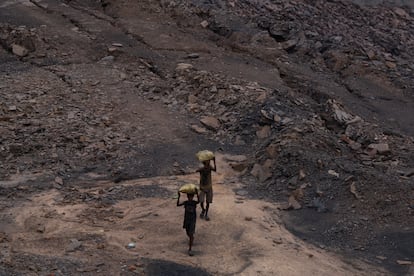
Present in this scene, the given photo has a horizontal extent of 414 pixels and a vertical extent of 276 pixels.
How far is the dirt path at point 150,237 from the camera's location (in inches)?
310

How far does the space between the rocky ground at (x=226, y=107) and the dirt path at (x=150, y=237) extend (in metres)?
0.11

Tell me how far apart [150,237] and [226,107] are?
→ 15.9 ft

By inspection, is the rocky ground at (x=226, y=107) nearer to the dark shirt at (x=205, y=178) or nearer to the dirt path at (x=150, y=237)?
the dirt path at (x=150, y=237)

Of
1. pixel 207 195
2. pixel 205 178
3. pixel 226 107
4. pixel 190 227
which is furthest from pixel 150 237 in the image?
pixel 226 107

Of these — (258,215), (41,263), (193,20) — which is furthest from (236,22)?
(41,263)

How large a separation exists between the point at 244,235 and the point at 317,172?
2.17 meters

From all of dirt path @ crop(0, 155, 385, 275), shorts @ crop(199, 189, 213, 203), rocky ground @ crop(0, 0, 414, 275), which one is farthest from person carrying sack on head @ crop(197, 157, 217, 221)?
rocky ground @ crop(0, 0, 414, 275)

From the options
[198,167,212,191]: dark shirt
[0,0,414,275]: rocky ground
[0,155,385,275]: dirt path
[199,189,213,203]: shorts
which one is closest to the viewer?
[0,155,385,275]: dirt path

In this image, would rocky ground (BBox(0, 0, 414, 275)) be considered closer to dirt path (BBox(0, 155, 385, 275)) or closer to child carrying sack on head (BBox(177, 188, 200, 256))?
dirt path (BBox(0, 155, 385, 275))

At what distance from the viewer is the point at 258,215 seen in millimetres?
9547

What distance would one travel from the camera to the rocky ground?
968 cm

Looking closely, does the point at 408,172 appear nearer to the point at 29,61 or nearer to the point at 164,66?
the point at 164,66

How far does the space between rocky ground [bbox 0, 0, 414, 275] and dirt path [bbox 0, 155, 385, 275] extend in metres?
0.11

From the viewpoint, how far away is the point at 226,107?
13.1m
